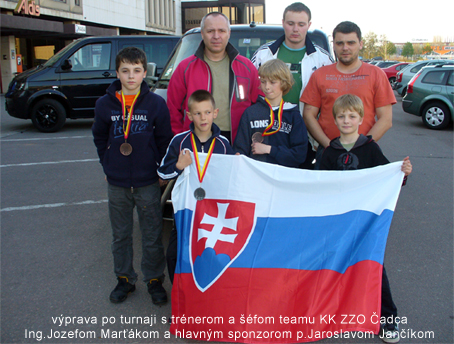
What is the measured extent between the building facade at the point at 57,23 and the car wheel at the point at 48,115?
12618 mm

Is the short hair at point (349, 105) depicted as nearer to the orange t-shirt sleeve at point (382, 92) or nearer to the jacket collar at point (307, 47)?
the orange t-shirt sleeve at point (382, 92)

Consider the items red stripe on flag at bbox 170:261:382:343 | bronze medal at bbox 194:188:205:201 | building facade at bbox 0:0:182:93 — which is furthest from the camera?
building facade at bbox 0:0:182:93

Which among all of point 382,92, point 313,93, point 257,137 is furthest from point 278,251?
point 382,92

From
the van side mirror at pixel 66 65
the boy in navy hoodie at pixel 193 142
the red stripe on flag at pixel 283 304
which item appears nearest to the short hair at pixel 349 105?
the boy in navy hoodie at pixel 193 142

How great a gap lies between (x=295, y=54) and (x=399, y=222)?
2.55 meters

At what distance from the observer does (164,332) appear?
9.84 ft

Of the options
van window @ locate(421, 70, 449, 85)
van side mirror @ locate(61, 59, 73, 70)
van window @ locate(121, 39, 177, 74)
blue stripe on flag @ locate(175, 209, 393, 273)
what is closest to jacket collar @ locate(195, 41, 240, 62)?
blue stripe on flag @ locate(175, 209, 393, 273)

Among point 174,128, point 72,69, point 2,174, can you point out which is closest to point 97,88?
point 72,69

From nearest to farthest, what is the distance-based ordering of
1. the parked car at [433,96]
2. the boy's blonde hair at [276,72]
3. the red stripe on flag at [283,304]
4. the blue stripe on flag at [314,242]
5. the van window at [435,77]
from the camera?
1. the red stripe on flag at [283,304]
2. the blue stripe on flag at [314,242]
3. the boy's blonde hair at [276,72]
4. the parked car at [433,96]
5. the van window at [435,77]

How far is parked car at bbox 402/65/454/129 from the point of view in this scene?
41.9 feet

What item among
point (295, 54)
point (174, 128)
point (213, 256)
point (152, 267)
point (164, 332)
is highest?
point (295, 54)

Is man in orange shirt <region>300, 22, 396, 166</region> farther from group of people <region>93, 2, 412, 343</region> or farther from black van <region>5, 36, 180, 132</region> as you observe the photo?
black van <region>5, 36, 180, 132</region>

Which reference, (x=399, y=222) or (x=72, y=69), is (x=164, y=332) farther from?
(x=72, y=69)

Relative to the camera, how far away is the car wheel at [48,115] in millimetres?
11148
